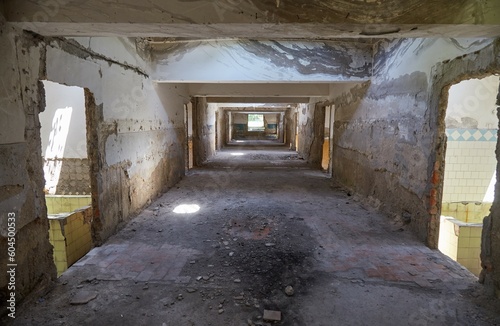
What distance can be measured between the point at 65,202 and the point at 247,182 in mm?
3794

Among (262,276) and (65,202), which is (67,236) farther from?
(262,276)

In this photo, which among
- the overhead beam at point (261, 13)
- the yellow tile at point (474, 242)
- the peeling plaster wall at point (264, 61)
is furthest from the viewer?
the peeling plaster wall at point (264, 61)

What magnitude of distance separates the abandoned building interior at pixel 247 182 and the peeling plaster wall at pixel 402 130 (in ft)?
0.09

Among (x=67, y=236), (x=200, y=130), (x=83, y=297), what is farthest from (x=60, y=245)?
(x=200, y=130)

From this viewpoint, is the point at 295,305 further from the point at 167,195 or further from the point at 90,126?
the point at 167,195

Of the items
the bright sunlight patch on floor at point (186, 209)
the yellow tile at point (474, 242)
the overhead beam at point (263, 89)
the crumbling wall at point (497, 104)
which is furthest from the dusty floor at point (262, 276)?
the overhead beam at point (263, 89)

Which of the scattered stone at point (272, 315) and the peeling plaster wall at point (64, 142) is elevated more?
the peeling plaster wall at point (64, 142)

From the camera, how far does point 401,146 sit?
4.14 meters

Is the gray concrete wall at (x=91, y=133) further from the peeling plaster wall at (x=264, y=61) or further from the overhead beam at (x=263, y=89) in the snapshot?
the overhead beam at (x=263, y=89)

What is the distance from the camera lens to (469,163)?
15.9ft

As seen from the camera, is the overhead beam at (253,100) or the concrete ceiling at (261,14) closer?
the concrete ceiling at (261,14)

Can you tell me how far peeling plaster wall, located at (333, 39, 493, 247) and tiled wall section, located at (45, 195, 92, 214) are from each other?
205 inches

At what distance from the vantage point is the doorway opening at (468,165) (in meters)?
4.57

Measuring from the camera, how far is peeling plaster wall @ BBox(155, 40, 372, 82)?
198 inches
